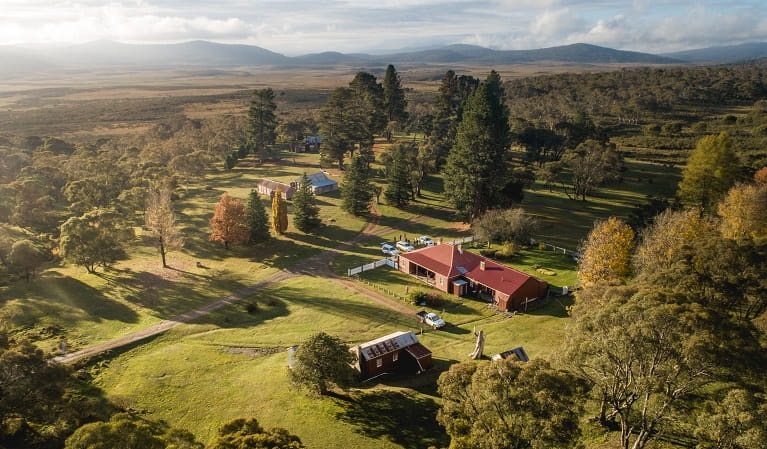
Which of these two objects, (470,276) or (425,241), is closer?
(470,276)

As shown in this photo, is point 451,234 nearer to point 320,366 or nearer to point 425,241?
point 425,241

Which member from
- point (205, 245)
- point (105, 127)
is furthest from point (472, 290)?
point (105, 127)

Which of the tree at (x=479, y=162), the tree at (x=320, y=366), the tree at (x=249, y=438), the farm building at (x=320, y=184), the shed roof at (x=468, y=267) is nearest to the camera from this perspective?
the tree at (x=249, y=438)

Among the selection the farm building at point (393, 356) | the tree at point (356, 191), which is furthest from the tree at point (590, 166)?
the farm building at point (393, 356)

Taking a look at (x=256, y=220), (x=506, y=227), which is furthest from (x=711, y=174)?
(x=256, y=220)

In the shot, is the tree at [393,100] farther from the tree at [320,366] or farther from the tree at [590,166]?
the tree at [320,366]

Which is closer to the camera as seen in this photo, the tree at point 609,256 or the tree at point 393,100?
the tree at point 609,256

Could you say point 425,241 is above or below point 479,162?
below
